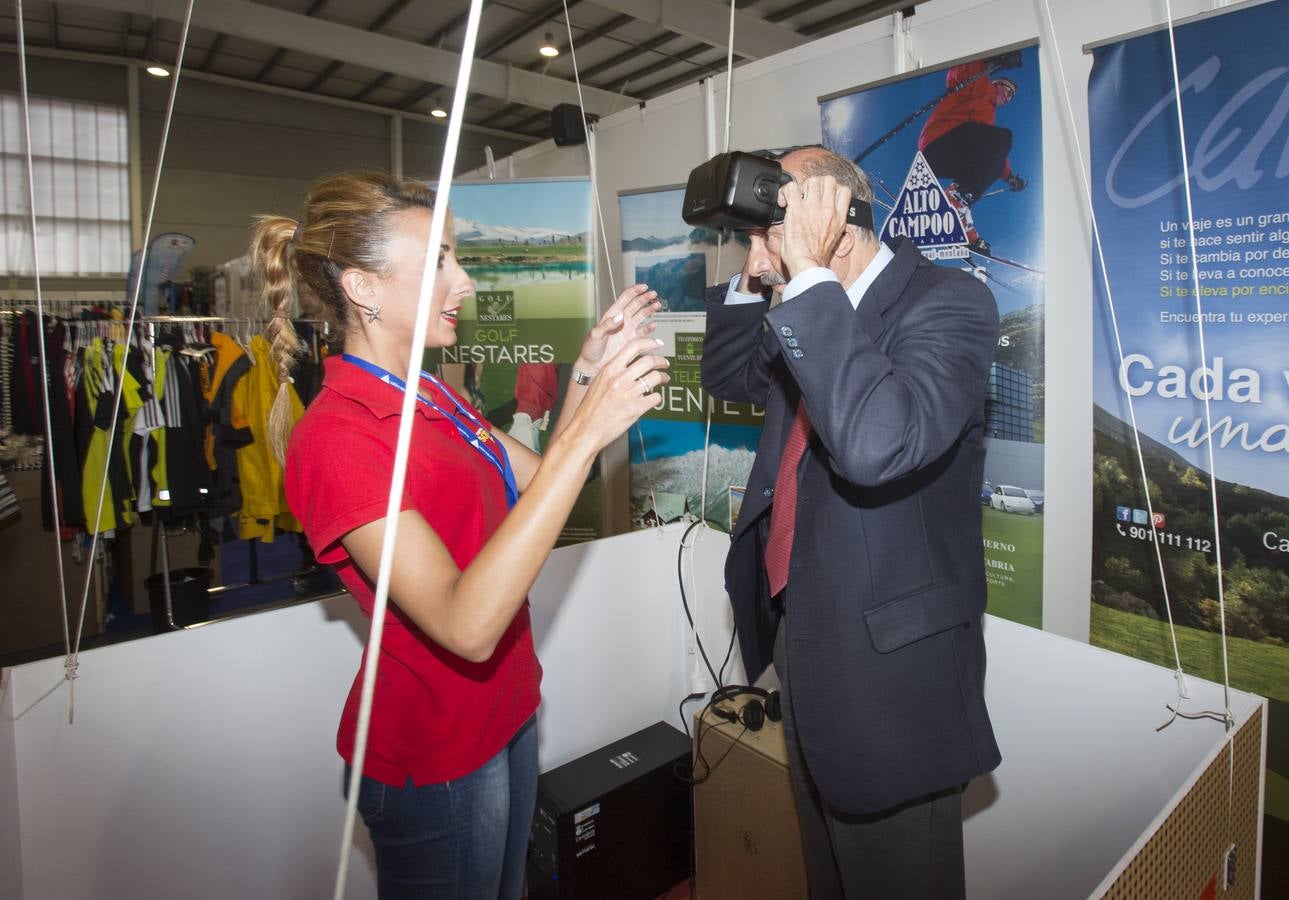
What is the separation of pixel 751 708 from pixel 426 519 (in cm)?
130

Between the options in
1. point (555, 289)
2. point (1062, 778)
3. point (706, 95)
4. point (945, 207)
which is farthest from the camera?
point (555, 289)

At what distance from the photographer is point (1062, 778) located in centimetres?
151

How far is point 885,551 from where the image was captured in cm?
102

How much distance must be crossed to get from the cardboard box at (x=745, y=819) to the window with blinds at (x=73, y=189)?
26.3 feet

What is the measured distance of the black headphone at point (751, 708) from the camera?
1.94 metres

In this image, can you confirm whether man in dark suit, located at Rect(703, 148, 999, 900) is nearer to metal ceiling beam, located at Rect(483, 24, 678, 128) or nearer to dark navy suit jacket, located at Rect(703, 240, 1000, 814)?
dark navy suit jacket, located at Rect(703, 240, 1000, 814)

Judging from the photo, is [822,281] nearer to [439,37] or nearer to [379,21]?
[379,21]

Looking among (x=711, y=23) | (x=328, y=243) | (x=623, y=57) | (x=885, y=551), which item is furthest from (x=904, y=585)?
(x=623, y=57)

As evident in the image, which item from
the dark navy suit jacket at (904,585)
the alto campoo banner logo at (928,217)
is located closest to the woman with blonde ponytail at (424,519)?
Answer: the dark navy suit jacket at (904,585)

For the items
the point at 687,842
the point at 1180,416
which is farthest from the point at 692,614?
the point at 1180,416

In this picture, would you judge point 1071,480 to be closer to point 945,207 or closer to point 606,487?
point 945,207

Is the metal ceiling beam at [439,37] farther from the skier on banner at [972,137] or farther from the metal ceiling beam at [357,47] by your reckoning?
the skier on banner at [972,137]

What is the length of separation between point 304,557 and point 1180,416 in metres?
4.70

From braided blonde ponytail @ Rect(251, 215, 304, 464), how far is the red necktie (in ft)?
2.48
